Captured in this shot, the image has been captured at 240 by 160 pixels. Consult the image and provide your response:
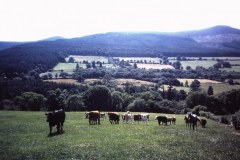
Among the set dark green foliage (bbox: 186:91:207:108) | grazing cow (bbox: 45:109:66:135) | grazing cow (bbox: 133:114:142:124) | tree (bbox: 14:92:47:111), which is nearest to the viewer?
grazing cow (bbox: 45:109:66:135)

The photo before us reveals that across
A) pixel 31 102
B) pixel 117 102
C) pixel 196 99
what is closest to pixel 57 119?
pixel 31 102

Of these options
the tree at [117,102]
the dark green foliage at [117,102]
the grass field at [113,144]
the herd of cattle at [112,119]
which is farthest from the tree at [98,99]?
the grass field at [113,144]

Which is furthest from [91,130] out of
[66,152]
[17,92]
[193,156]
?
[17,92]

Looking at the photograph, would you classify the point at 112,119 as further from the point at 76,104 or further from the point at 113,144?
the point at 76,104

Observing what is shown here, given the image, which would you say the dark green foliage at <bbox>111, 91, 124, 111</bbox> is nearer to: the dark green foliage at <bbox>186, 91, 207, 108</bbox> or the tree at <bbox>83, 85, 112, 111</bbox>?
the tree at <bbox>83, 85, 112, 111</bbox>

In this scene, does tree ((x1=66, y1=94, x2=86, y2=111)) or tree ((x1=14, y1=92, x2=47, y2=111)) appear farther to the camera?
tree ((x1=66, y1=94, x2=86, y2=111))

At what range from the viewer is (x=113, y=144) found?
28500 mm

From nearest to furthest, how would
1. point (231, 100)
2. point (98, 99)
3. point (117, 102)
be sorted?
point (98, 99)
point (117, 102)
point (231, 100)

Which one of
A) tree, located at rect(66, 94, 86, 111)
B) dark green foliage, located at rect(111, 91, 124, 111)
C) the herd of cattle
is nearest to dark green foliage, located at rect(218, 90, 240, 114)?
dark green foliage, located at rect(111, 91, 124, 111)

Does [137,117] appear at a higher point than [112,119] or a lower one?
lower

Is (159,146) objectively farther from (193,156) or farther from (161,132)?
(161,132)

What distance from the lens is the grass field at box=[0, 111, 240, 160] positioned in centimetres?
2483

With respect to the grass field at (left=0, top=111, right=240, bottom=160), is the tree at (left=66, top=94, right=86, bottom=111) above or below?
below

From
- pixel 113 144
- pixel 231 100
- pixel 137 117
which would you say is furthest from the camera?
pixel 231 100
